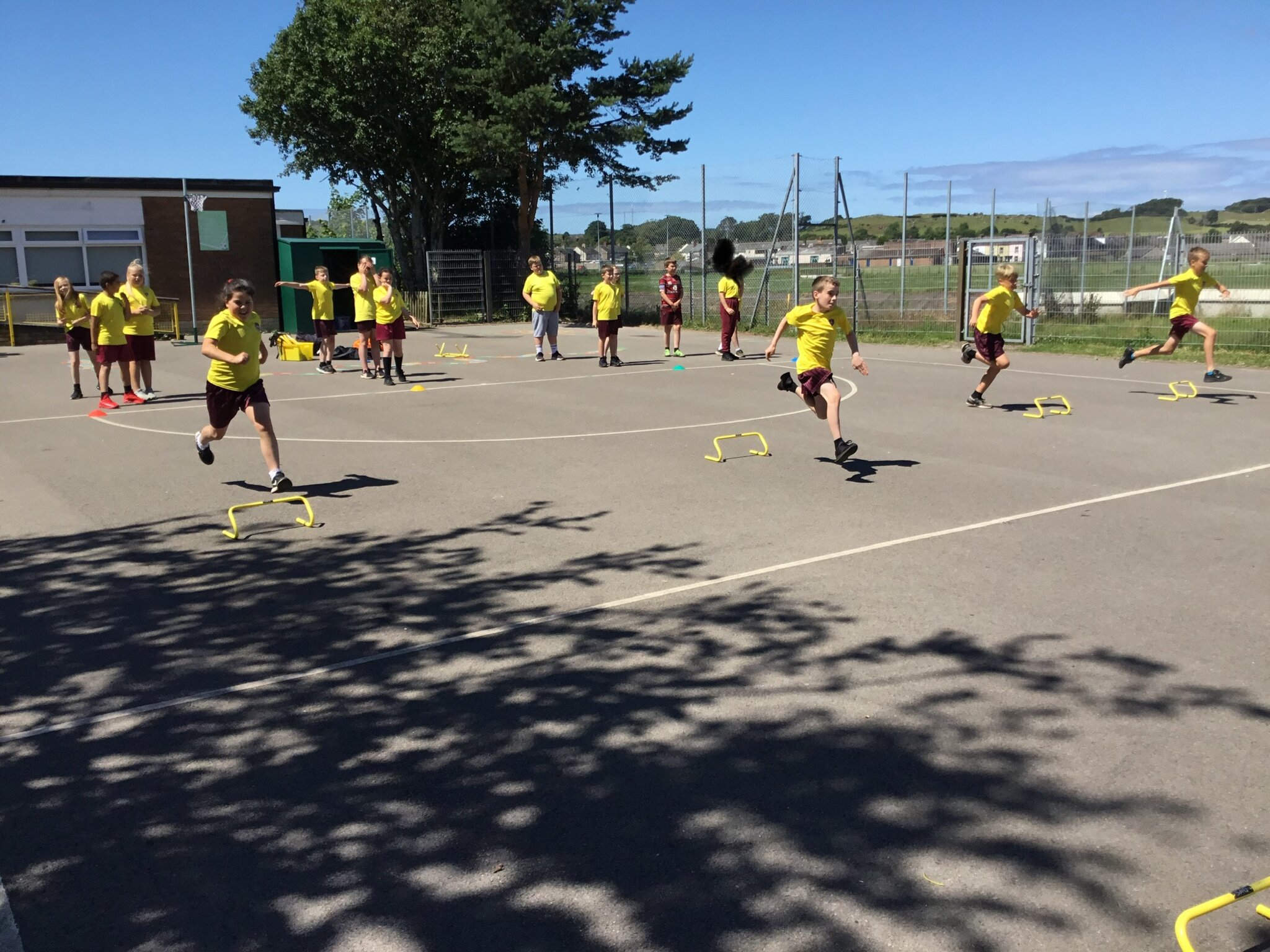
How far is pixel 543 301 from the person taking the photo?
20.5 meters

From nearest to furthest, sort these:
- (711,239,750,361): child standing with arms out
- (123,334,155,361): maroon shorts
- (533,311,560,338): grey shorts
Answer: (123,334,155,361): maroon shorts < (711,239,750,361): child standing with arms out < (533,311,560,338): grey shorts

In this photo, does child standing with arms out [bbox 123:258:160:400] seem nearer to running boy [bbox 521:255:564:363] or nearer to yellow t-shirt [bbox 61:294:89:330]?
yellow t-shirt [bbox 61:294:89:330]

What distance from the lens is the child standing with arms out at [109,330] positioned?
591 inches

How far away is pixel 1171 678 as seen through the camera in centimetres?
508

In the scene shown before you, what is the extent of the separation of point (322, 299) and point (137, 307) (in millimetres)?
3522

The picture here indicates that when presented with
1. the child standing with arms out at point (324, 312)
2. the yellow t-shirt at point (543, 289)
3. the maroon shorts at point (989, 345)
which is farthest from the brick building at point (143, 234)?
the maroon shorts at point (989, 345)

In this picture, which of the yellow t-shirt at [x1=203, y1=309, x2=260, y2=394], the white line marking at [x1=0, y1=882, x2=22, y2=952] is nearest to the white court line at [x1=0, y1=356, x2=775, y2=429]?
the yellow t-shirt at [x1=203, y1=309, x2=260, y2=394]

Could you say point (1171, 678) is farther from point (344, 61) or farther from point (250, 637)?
point (344, 61)

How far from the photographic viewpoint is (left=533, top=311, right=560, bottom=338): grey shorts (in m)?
20.8

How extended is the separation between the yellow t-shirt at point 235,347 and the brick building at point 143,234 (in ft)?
77.3

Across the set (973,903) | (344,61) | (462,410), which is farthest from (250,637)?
(344,61)

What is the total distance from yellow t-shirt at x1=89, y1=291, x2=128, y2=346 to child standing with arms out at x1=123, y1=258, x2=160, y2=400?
137 millimetres

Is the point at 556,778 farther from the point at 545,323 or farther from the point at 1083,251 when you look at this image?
the point at 1083,251

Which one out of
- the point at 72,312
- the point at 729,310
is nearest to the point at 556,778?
the point at 72,312
